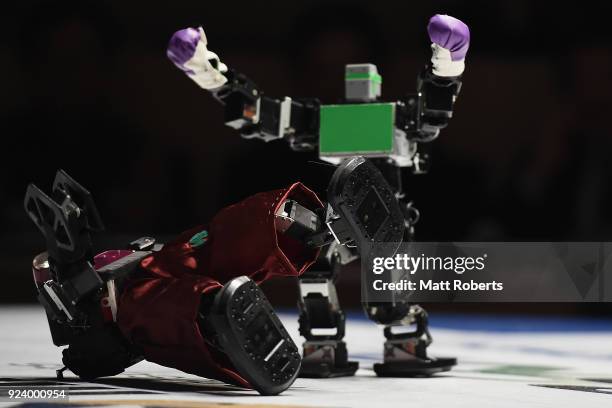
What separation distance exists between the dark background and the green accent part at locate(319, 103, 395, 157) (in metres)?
3.04

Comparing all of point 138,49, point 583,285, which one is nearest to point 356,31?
point 138,49

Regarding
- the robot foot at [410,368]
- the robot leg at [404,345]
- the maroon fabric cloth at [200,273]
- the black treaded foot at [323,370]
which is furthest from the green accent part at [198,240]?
the robot foot at [410,368]

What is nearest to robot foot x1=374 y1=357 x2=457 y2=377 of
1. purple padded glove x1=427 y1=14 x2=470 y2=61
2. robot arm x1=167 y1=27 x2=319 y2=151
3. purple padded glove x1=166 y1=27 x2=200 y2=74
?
robot arm x1=167 y1=27 x2=319 y2=151

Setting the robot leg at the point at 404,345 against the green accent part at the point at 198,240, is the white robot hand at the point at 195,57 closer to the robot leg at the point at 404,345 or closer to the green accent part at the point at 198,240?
the green accent part at the point at 198,240

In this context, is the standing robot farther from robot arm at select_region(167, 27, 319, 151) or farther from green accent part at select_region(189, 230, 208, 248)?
green accent part at select_region(189, 230, 208, 248)

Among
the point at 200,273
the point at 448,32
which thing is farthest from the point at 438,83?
the point at 200,273

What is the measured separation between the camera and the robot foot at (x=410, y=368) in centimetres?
353

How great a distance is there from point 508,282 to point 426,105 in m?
0.80

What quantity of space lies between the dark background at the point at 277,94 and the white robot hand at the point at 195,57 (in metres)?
3.39

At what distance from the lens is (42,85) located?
7945mm

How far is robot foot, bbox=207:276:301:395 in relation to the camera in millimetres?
2533

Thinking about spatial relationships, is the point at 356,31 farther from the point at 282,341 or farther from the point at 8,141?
the point at 282,341

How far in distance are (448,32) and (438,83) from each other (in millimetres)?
341

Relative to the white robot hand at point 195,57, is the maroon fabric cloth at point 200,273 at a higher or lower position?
lower
